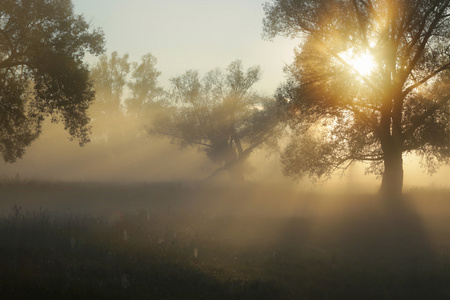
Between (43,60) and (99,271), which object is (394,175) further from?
(43,60)

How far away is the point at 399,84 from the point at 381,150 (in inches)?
148

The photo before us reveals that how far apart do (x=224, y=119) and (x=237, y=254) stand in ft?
93.1

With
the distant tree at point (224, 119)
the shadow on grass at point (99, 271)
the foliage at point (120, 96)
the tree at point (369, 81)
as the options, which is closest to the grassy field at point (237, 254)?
the shadow on grass at point (99, 271)

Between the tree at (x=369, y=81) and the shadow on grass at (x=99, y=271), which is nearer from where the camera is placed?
the shadow on grass at (x=99, y=271)

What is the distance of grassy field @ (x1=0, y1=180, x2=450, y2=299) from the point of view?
9.72 metres

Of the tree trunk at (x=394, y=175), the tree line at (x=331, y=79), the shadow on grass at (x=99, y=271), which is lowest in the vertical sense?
the shadow on grass at (x=99, y=271)

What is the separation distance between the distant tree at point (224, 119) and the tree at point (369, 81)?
19006 millimetres

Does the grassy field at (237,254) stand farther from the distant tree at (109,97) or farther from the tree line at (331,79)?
the distant tree at (109,97)

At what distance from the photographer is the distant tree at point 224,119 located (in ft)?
136

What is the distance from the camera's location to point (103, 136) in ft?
256

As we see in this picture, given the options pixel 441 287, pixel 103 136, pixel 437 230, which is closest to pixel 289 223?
pixel 437 230

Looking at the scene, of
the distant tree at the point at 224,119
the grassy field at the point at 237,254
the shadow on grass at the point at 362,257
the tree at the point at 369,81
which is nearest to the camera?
the grassy field at the point at 237,254

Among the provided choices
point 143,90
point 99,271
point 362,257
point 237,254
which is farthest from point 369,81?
point 143,90

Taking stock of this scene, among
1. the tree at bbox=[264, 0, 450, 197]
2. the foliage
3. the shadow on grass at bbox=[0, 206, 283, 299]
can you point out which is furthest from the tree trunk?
the foliage
